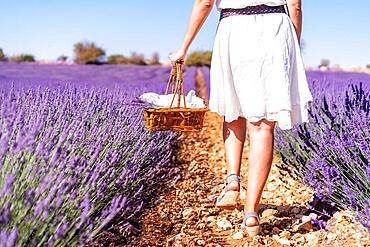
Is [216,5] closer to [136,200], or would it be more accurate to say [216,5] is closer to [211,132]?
[136,200]

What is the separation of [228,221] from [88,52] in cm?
3894

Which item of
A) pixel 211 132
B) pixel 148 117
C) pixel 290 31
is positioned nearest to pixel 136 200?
pixel 148 117

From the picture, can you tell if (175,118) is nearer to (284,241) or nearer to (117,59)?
(284,241)

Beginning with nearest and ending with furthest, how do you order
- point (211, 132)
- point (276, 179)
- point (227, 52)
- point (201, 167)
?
point (227, 52), point (276, 179), point (201, 167), point (211, 132)

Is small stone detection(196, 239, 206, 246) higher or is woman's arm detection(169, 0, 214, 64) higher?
woman's arm detection(169, 0, 214, 64)

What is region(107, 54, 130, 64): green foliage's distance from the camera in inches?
1556

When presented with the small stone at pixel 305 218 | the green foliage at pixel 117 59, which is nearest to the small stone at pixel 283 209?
the small stone at pixel 305 218

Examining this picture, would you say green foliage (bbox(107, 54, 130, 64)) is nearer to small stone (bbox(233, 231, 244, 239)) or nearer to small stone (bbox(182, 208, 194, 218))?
small stone (bbox(182, 208, 194, 218))

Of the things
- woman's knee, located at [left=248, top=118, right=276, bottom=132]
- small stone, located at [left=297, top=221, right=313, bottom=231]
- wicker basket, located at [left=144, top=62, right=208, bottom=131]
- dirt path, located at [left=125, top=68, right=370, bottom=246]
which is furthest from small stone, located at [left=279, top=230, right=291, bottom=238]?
wicker basket, located at [left=144, top=62, right=208, bottom=131]

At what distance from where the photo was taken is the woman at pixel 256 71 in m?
2.47

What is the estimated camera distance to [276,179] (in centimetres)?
407

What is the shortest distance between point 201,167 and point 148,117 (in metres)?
1.92

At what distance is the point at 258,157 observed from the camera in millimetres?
2564

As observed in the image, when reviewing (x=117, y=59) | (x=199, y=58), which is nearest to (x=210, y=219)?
(x=199, y=58)
